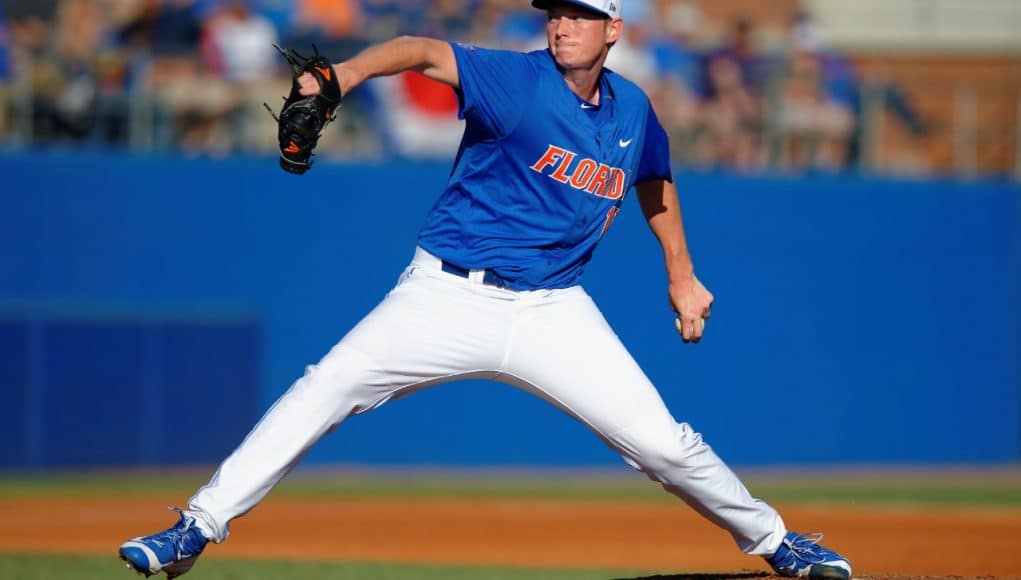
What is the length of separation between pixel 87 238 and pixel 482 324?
902 centimetres

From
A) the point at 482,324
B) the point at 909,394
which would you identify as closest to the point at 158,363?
the point at 909,394

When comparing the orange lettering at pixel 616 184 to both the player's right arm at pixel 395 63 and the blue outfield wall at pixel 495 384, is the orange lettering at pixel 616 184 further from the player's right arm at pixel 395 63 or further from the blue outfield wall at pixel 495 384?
the blue outfield wall at pixel 495 384

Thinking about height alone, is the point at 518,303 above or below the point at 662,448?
above

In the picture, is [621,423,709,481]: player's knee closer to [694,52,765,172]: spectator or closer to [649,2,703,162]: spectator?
[649,2,703,162]: spectator

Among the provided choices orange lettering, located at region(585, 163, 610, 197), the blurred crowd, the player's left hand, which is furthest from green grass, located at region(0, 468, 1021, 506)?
orange lettering, located at region(585, 163, 610, 197)

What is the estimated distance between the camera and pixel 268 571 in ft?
23.1

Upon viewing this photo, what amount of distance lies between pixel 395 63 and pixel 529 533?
5783 mm

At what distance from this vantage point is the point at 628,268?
1462cm

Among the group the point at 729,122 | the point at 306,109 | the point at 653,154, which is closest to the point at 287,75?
the point at 729,122

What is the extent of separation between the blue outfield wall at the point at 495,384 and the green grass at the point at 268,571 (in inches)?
215

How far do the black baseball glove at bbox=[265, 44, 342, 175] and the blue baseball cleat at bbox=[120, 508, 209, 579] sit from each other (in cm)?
119

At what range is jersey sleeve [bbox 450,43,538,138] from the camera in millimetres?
4727

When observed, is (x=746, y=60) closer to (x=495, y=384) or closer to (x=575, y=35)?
(x=495, y=384)

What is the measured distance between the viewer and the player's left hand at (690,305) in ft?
17.7
